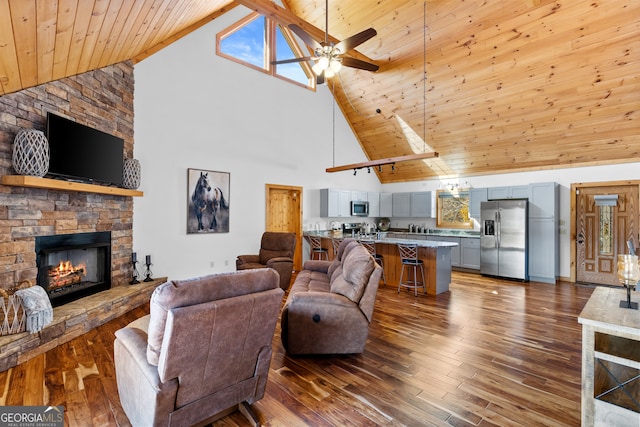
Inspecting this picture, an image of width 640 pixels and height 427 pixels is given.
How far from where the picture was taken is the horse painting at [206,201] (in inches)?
225

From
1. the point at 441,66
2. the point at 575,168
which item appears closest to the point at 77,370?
the point at 441,66

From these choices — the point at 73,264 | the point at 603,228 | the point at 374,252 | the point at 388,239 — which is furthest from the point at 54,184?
the point at 603,228

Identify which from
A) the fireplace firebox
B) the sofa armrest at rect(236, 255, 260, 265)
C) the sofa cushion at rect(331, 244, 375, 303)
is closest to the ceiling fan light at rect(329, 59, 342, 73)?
the sofa cushion at rect(331, 244, 375, 303)

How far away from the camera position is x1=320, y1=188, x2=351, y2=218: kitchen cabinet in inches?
299

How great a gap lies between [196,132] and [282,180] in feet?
6.79

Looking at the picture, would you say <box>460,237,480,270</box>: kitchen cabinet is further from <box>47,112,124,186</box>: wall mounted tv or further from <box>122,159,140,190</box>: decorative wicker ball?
<box>47,112,124,186</box>: wall mounted tv

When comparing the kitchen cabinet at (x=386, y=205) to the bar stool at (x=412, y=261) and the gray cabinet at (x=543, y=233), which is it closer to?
the gray cabinet at (x=543, y=233)

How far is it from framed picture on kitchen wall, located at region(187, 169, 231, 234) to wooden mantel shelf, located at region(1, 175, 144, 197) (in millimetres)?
1419

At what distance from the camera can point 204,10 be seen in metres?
4.96

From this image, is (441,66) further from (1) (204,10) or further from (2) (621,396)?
(2) (621,396)

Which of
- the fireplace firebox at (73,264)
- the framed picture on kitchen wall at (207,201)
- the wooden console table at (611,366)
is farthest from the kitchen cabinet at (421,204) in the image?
the fireplace firebox at (73,264)

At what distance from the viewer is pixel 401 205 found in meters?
8.95

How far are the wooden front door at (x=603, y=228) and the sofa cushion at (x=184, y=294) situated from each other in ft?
23.5

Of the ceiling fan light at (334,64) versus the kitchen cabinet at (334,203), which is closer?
the ceiling fan light at (334,64)
